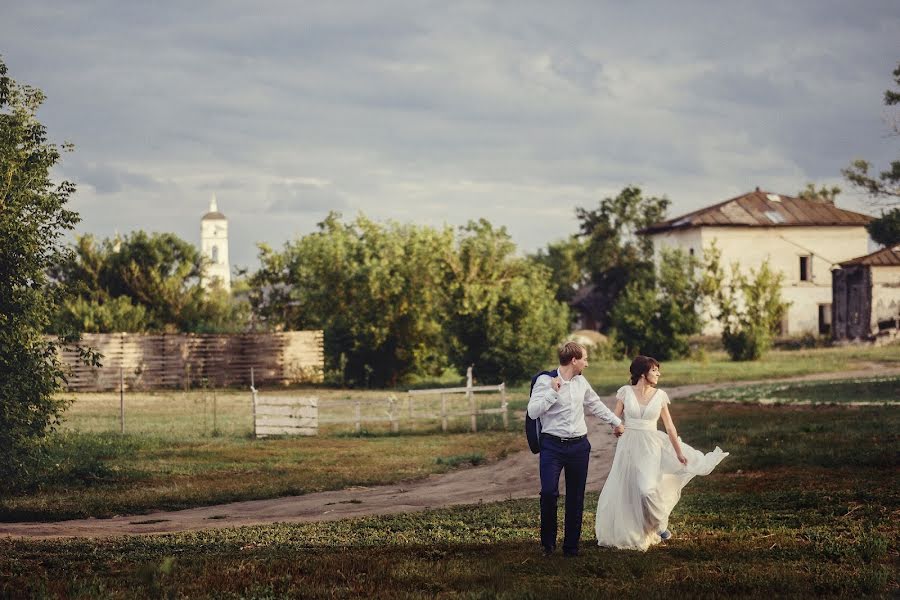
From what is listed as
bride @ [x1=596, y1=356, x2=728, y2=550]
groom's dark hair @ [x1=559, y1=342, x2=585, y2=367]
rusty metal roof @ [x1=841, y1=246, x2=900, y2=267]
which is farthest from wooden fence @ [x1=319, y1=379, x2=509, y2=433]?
rusty metal roof @ [x1=841, y1=246, x2=900, y2=267]

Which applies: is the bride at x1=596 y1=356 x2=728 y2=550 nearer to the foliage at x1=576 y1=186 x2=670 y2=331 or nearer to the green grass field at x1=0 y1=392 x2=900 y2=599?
the green grass field at x1=0 y1=392 x2=900 y2=599

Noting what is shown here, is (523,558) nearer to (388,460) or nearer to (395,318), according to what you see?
(388,460)

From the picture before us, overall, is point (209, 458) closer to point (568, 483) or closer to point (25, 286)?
point (25, 286)

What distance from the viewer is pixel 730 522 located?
1231 centimetres

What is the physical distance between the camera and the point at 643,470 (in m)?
10.6

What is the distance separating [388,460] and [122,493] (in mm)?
6287

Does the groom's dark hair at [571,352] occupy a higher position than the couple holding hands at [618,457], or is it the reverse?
the groom's dark hair at [571,352]

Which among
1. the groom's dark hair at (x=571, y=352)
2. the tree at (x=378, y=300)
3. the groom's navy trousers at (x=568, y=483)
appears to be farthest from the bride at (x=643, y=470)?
the tree at (x=378, y=300)

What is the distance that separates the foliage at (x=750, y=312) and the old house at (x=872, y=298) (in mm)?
6208

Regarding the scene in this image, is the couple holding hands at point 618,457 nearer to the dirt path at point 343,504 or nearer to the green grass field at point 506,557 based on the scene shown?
the green grass field at point 506,557

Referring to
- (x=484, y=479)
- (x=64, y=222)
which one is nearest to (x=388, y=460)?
(x=484, y=479)

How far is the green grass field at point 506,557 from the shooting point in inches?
330

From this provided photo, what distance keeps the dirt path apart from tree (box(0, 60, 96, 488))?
3.02 m

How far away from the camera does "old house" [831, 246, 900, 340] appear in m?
61.9
